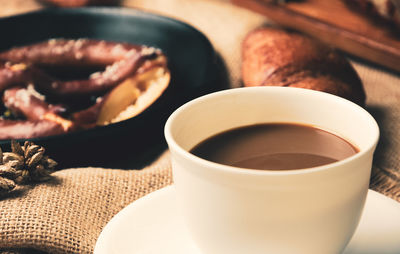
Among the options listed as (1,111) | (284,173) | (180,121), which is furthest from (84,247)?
(1,111)

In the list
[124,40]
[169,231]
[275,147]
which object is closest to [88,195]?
[169,231]

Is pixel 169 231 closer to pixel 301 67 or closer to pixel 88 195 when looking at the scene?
pixel 88 195

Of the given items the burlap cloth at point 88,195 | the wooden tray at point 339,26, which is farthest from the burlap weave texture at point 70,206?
the wooden tray at point 339,26

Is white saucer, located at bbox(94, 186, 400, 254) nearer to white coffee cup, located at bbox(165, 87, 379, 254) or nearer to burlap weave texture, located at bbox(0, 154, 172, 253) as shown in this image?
white coffee cup, located at bbox(165, 87, 379, 254)

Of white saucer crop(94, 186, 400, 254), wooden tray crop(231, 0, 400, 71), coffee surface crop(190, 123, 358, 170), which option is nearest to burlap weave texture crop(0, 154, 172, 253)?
white saucer crop(94, 186, 400, 254)

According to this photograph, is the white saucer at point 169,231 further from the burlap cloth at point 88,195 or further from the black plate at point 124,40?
the black plate at point 124,40
